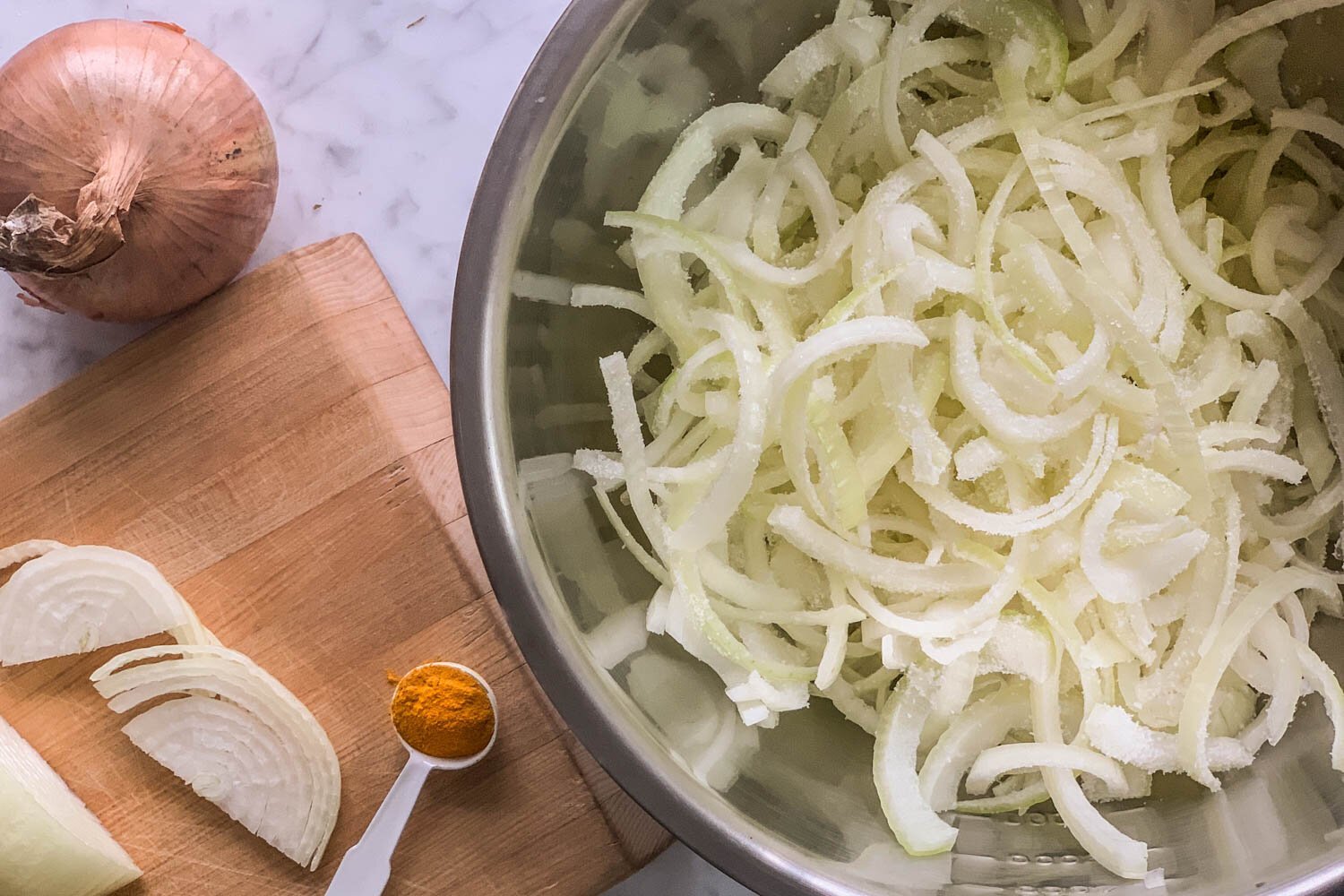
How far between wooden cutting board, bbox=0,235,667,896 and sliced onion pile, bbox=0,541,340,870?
4 centimetres

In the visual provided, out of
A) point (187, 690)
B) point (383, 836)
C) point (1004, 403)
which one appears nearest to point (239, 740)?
point (187, 690)

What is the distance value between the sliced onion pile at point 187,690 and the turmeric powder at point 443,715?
131mm

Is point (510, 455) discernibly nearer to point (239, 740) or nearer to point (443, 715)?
point (443, 715)

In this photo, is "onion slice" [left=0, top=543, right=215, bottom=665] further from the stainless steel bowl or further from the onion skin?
the stainless steel bowl

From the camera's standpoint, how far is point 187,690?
1351 millimetres

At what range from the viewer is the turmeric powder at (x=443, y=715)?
4.22ft

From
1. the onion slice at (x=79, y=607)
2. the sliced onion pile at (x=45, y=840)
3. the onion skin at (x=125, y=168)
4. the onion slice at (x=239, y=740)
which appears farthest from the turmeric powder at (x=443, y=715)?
the onion skin at (x=125, y=168)

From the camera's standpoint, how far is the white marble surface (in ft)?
4.72

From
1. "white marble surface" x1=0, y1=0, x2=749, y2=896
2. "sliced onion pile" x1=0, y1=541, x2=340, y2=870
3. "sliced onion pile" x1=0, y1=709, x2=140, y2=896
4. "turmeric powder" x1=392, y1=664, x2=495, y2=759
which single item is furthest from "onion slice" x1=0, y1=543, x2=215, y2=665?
"white marble surface" x1=0, y1=0, x2=749, y2=896

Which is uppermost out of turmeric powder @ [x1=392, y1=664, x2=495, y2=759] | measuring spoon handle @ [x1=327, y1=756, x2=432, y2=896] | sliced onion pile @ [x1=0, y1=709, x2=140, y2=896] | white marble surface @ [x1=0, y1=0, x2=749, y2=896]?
white marble surface @ [x1=0, y1=0, x2=749, y2=896]

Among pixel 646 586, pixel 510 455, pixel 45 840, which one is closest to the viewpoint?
pixel 510 455

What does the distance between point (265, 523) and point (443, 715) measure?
1.18 feet

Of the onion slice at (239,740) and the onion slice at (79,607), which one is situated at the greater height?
the onion slice at (79,607)

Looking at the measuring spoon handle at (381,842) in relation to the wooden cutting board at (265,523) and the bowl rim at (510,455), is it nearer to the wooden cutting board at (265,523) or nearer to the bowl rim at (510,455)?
the wooden cutting board at (265,523)
